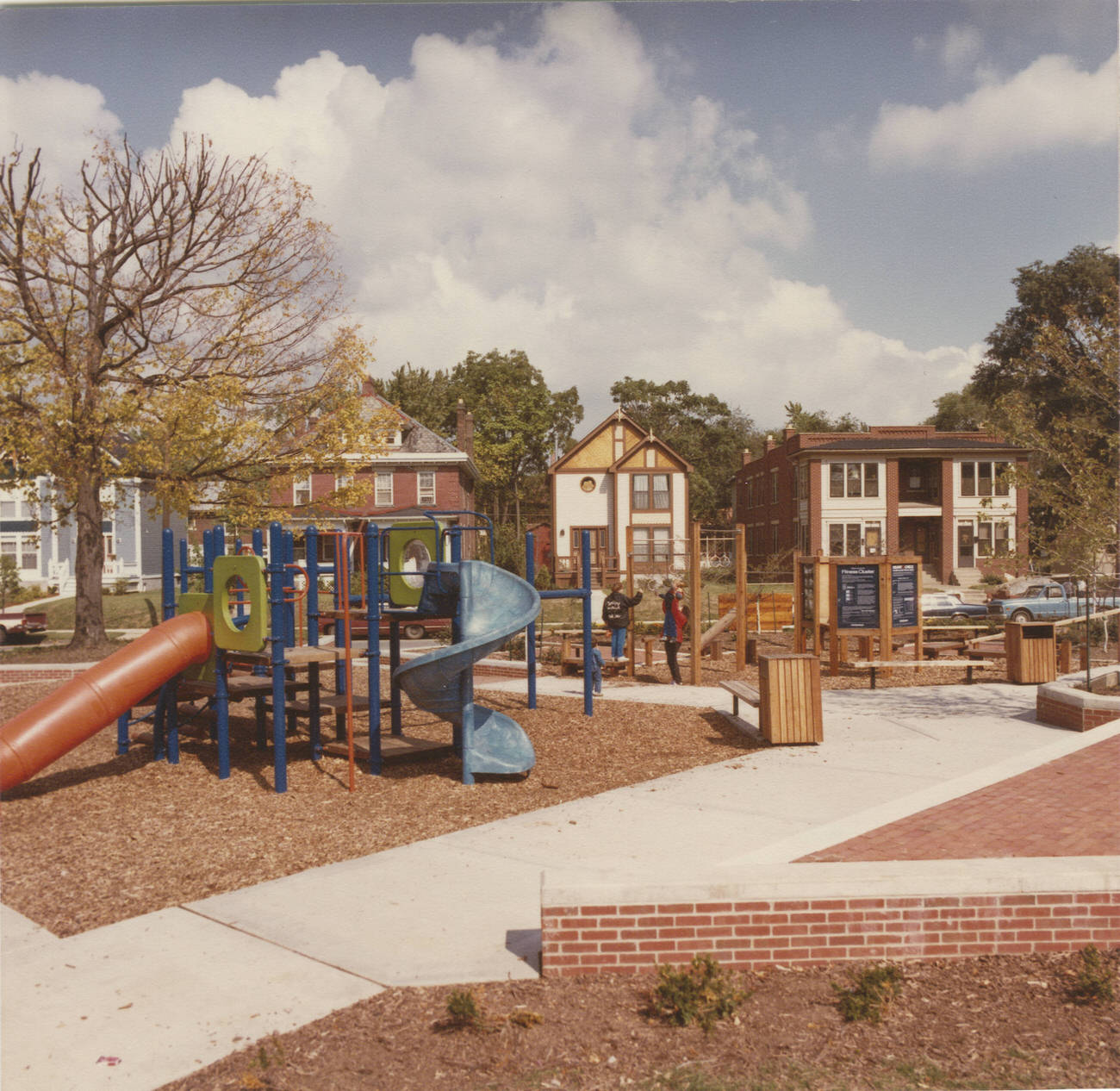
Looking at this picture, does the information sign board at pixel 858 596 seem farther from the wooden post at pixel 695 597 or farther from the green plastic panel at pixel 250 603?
the green plastic panel at pixel 250 603

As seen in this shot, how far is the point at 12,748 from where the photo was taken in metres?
8.94

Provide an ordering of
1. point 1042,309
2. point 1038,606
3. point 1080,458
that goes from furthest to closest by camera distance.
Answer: point 1042,309 → point 1038,606 → point 1080,458

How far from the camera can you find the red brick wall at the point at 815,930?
5164 mm

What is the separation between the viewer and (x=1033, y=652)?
16172mm

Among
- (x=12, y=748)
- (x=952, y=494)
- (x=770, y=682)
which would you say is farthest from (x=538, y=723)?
(x=952, y=494)

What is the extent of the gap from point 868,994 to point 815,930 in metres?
0.50

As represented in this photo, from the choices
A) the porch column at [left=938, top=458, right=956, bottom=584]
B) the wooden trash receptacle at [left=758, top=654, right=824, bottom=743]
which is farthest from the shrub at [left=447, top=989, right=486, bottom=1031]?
the porch column at [left=938, top=458, right=956, bottom=584]

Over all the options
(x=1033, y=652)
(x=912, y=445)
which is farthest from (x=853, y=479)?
(x=1033, y=652)

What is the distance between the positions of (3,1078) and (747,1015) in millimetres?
3388

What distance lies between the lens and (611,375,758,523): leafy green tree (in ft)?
228

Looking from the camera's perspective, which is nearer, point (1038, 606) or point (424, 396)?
point (1038, 606)

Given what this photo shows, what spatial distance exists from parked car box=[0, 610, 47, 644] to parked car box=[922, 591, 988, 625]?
25.0 metres

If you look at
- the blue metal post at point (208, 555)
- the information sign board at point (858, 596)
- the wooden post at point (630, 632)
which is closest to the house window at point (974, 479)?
the information sign board at point (858, 596)

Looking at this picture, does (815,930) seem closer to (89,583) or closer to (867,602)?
(867,602)
